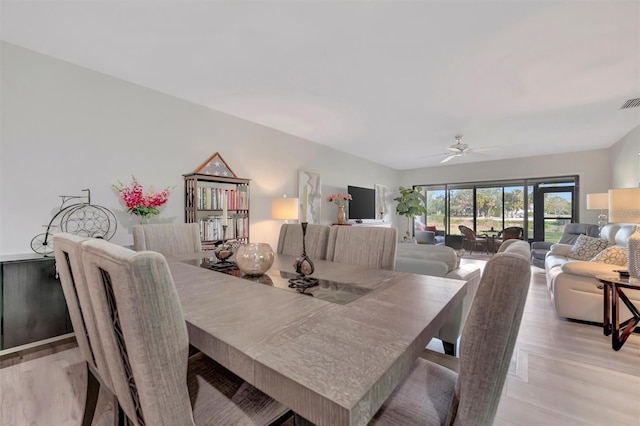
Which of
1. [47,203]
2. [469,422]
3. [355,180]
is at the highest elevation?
[355,180]

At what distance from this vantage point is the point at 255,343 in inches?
29.4

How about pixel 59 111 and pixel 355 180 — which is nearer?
pixel 59 111

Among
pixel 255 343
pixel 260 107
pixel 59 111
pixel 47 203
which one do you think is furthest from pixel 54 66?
pixel 255 343

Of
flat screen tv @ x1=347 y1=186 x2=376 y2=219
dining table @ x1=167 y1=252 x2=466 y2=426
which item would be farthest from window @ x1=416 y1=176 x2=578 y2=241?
dining table @ x1=167 y1=252 x2=466 y2=426

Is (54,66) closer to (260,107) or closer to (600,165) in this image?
(260,107)

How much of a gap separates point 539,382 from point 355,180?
5.11 meters

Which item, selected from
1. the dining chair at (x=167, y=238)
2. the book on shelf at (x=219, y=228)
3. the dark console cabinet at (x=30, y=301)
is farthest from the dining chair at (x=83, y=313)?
the book on shelf at (x=219, y=228)

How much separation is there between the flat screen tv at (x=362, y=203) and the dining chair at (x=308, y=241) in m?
3.78

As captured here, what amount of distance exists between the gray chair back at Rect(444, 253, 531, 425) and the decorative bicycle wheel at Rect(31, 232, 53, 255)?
10.2ft

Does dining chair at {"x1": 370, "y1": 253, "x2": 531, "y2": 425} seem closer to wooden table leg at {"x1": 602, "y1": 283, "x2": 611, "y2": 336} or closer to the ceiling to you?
the ceiling

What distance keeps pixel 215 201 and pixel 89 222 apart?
1220 mm

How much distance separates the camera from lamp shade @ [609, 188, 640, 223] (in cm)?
247

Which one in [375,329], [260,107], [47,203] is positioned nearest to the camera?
[375,329]

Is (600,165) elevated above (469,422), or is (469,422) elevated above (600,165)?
(600,165)
